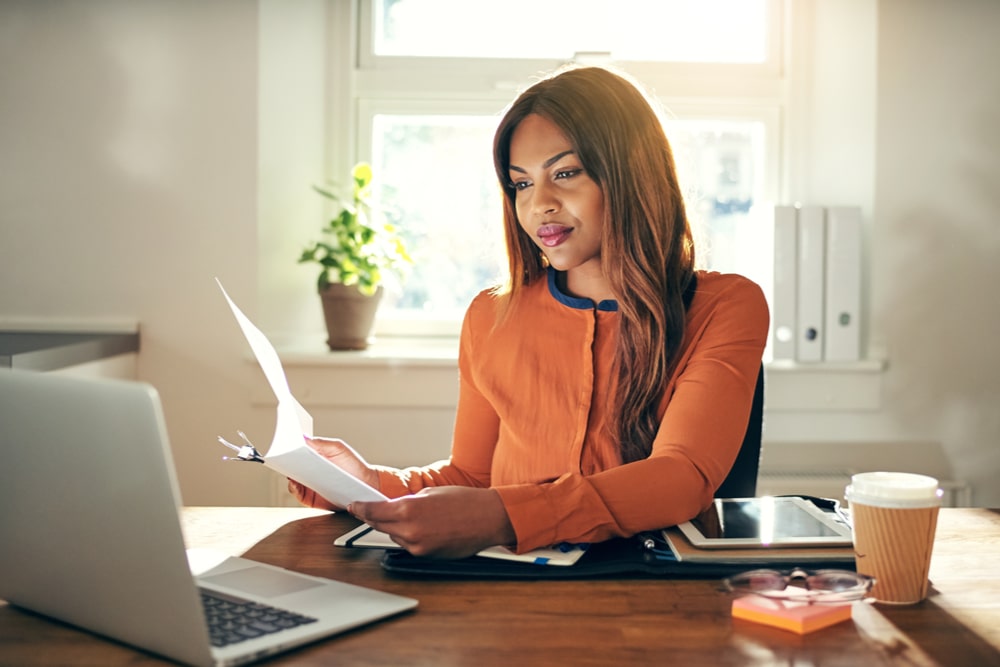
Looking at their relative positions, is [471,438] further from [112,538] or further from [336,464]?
[112,538]

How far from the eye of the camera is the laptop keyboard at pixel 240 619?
0.82m

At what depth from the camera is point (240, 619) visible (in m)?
0.86

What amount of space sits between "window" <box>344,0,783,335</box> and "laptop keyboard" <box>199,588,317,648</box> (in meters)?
2.02

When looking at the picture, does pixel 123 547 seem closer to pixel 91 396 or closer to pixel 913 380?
pixel 91 396

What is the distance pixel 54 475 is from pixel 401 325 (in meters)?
2.11

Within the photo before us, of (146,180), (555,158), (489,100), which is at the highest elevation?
(489,100)

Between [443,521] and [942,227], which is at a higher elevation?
[942,227]

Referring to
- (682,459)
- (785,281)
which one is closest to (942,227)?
(785,281)

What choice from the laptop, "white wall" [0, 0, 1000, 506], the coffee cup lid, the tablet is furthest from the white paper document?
"white wall" [0, 0, 1000, 506]

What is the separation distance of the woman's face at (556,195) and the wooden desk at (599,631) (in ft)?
1.98

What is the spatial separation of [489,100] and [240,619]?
7.19 ft

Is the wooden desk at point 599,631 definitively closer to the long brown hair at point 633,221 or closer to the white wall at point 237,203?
the long brown hair at point 633,221

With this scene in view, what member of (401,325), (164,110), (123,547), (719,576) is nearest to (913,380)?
(401,325)

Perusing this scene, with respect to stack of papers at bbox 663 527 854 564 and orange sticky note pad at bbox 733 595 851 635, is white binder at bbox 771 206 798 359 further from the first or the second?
orange sticky note pad at bbox 733 595 851 635
